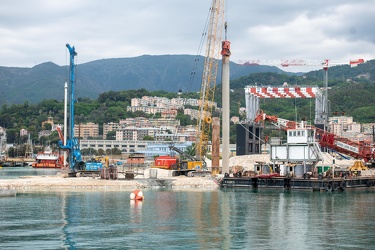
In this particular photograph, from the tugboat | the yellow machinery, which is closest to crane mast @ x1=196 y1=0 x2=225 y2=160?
the yellow machinery

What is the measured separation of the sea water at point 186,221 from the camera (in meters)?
37.7

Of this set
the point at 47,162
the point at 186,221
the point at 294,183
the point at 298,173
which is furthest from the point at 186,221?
the point at 47,162

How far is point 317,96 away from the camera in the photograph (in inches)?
5404

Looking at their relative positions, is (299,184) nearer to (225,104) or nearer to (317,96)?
(225,104)

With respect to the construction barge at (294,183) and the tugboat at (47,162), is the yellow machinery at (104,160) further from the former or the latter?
the tugboat at (47,162)

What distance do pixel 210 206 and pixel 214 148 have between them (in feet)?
128

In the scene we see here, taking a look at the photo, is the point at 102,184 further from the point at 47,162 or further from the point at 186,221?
the point at 47,162

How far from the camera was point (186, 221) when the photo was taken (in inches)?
1849

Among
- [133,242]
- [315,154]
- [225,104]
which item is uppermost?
[225,104]

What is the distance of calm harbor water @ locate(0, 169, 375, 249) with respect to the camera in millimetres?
37688

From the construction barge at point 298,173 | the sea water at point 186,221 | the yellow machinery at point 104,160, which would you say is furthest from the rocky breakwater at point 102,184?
the yellow machinery at point 104,160

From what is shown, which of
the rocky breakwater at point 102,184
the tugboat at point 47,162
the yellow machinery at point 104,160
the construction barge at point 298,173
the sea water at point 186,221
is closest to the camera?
the sea water at point 186,221

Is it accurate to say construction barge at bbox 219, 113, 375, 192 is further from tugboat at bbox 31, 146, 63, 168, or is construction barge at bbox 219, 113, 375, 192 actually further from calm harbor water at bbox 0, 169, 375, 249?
tugboat at bbox 31, 146, 63, 168

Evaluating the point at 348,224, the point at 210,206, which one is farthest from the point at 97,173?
the point at 348,224
